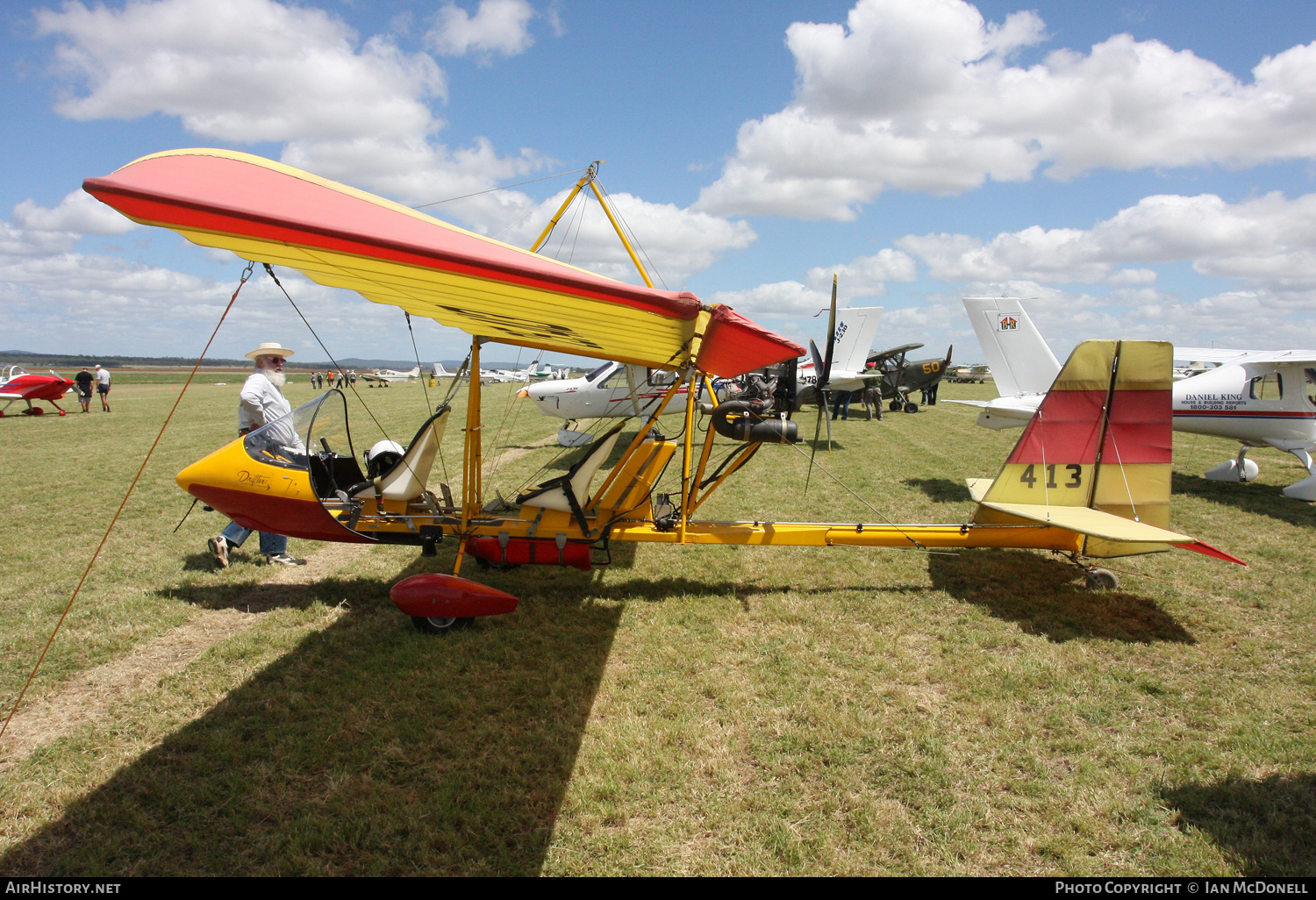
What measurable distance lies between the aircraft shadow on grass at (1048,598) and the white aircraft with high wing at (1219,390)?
3831 millimetres

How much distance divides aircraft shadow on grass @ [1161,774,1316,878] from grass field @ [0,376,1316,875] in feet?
0.04

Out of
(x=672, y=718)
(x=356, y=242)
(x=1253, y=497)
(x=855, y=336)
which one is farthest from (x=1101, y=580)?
(x=855, y=336)

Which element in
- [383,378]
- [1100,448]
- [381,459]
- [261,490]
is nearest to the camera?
[261,490]

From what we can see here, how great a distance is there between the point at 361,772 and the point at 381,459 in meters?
3.58

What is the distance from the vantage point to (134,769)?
298cm

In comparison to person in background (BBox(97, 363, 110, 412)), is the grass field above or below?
below

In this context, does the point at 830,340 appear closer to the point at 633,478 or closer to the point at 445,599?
the point at 633,478

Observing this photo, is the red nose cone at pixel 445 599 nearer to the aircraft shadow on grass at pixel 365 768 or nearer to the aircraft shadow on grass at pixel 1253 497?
the aircraft shadow on grass at pixel 365 768

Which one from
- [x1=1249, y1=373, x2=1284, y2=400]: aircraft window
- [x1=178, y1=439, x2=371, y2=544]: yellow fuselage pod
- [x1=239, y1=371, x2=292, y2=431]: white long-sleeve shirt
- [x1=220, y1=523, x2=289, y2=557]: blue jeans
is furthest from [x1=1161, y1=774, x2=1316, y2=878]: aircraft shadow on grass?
[x1=1249, y1=373, x2=1284, y2=400]: aircraft window

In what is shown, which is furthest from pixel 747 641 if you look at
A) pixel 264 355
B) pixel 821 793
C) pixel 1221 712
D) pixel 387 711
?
pixel 264 355

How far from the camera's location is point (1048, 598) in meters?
5.14

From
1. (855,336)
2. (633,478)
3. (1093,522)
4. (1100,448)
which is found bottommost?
(1093,522)

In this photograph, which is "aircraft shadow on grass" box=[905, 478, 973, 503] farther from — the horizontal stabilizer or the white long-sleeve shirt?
the white long-sleeve shirt

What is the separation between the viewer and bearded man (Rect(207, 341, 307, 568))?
5.73 m
